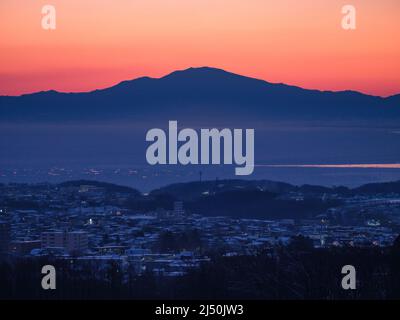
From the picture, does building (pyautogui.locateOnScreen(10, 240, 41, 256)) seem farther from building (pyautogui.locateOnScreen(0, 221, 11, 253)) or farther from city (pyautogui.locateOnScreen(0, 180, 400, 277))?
building (pyautogui.locateOnScreen(0, 221, 11, 253))

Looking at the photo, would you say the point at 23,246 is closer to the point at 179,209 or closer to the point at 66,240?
the point at 66,240

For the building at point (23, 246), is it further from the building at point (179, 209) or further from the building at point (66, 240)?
the building at point (179, 209)

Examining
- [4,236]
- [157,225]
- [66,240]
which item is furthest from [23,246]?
[157,225]

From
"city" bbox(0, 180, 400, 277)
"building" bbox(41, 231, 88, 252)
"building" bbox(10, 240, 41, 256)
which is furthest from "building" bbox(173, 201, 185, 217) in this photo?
"building" bbox(10, 240, 41, 256)

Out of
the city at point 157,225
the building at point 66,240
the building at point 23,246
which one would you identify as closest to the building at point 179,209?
the city at point 157,225

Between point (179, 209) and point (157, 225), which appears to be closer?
point (157, 225)
